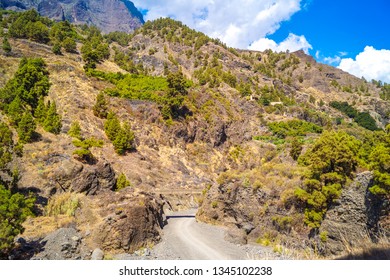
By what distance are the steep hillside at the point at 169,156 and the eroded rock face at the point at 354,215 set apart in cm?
9

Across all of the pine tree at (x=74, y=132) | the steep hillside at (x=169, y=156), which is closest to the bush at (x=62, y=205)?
the steep hillside at (x=169, y=156)

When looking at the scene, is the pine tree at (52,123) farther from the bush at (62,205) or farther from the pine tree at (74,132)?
the bush at (62,205)

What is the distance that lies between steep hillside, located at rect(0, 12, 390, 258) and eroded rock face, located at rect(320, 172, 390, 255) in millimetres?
92

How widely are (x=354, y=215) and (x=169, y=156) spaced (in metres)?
37.5

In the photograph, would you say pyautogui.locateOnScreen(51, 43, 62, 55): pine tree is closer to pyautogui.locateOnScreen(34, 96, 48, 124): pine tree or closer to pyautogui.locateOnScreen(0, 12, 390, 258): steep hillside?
pyautogui.locateOnScreen(0, 12, 390, 258): steep hillside

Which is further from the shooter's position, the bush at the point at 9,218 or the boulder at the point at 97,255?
the boulder at the point at 97,255

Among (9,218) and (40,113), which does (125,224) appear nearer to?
(9,218)

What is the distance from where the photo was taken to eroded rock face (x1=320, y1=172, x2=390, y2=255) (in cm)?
1741

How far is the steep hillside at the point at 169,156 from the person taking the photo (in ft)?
67.6

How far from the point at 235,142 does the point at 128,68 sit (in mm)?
37622

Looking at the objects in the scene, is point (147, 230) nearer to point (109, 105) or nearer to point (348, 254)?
point (348, 254)

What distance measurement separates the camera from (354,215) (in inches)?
738

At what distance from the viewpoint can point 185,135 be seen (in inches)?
2343

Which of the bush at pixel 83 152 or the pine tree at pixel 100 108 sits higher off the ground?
the pine tree at pixel 100 108
